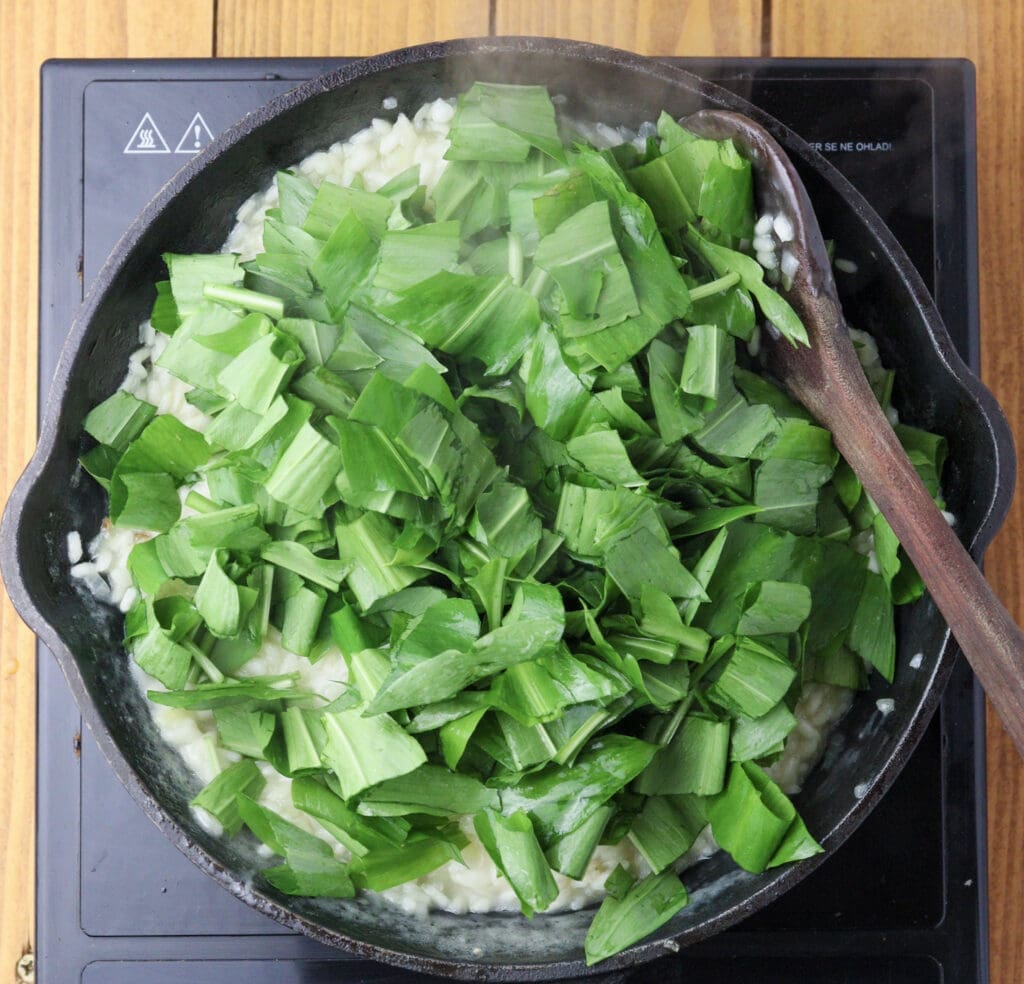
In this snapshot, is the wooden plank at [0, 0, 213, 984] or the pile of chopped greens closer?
the pile of chopped greens

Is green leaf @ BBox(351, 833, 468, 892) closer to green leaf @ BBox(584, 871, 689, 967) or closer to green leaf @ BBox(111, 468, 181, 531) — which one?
green leaf @ BBox(584, 871, 689, 967)

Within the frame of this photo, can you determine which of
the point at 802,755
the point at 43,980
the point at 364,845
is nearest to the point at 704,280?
the point at 802,755

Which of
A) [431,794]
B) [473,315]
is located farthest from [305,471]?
[431,794]

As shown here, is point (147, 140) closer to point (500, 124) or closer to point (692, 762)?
point (500, 124)

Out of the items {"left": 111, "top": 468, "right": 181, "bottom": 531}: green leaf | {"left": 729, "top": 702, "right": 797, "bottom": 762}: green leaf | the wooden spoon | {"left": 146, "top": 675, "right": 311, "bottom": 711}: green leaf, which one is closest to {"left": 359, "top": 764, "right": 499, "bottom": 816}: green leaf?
{"left": 146, "top": 675, "right": 311, "bottom": 711}: green leaf

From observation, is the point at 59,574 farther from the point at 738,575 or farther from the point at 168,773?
the point at 738,575

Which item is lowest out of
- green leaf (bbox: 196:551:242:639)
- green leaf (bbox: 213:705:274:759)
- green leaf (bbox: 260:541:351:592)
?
green leaf (bbox: 213:705:274:759)

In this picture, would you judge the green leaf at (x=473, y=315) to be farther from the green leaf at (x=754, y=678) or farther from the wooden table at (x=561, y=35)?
the wooden table at (x=561, y=35)

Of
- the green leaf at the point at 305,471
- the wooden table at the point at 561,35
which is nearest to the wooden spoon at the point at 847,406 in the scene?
the wooden table at the point at 561,35
